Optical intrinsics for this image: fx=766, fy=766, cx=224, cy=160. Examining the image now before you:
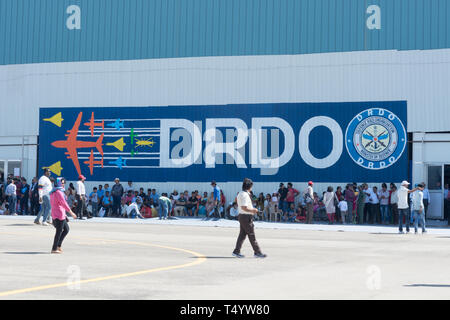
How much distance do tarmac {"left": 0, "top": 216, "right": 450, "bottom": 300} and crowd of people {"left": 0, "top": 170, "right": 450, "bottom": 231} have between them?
938 centimetres

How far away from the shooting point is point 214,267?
14844 millimetres

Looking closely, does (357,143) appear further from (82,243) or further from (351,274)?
(351,274)

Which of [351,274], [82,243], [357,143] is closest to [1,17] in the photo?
[357,143]

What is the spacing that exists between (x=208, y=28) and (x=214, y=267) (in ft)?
90.5

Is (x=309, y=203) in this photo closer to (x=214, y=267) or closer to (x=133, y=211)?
(x=133, y=211)

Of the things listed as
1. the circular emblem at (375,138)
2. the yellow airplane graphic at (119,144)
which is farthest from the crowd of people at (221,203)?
the yellow airplane graphic at (119,144)

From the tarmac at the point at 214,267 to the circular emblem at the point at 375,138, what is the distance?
37.3ft

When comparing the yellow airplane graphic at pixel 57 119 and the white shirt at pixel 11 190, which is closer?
the white shirt at pixel 11 190

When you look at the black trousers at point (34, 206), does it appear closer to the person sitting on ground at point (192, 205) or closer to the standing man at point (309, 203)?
the person sitting on ground at point (192, 205)

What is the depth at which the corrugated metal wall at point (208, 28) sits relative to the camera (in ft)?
124

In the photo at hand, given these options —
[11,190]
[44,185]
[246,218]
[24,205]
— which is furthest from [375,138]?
[246,218]

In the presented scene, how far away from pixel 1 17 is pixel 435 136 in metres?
25.9

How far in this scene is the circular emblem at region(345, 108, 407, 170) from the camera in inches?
1451

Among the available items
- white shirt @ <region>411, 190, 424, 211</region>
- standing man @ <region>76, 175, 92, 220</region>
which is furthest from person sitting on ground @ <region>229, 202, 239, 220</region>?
white shirt @ <region>411, 190, 424, 211</region>
